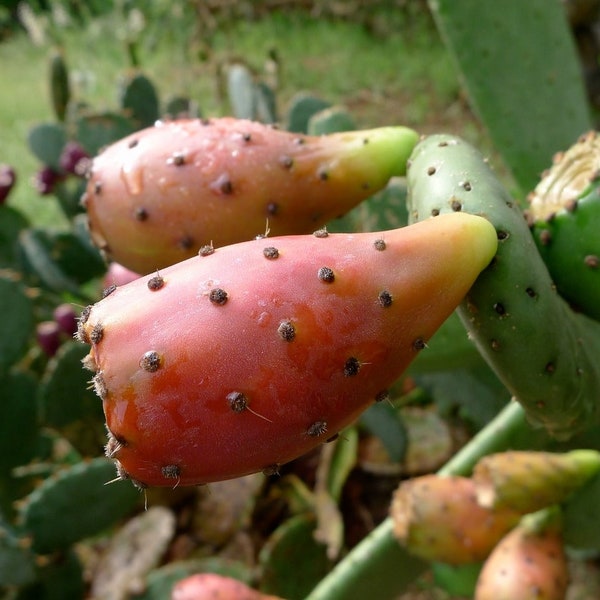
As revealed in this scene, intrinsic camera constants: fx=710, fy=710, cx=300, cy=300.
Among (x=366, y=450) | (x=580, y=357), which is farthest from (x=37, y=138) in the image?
(x=580, y=357)

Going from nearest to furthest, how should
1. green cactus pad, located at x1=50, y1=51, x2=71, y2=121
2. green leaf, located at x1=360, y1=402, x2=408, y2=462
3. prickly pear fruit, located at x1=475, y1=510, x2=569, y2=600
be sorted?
prickly pear fruit, located at x1=475, y1=510, x2=569, y2=600 → green leaf, located at x1=360, y1=402, x2=408, y2=462 → green cactus pad, located at x1=50, y1=51, x2=71, y2=121

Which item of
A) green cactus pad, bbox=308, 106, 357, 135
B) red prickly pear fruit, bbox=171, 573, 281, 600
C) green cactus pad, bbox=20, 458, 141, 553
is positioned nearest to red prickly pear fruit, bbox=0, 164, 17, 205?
green cactus pad, bbox=20, 458, 141, 553

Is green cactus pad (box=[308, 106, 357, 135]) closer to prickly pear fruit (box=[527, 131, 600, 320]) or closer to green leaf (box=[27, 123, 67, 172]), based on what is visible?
prickly pear fruit (box=[527, 131, 600, 320])

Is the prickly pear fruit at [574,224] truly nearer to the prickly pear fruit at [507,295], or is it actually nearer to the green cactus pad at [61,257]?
the prickly pear fruit at [507,295]

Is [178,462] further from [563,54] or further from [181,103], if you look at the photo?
[181,103]

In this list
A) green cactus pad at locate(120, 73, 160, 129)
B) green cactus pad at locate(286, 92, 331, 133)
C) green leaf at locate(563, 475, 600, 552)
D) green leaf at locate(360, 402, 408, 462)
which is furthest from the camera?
green cactus pad at locate(120, 73, 160, 129)

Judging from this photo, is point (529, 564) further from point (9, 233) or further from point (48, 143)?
point (48, 143)

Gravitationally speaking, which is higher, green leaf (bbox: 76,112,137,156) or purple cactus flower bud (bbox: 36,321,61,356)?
green leaf (bbox: 76,112,137,156)
